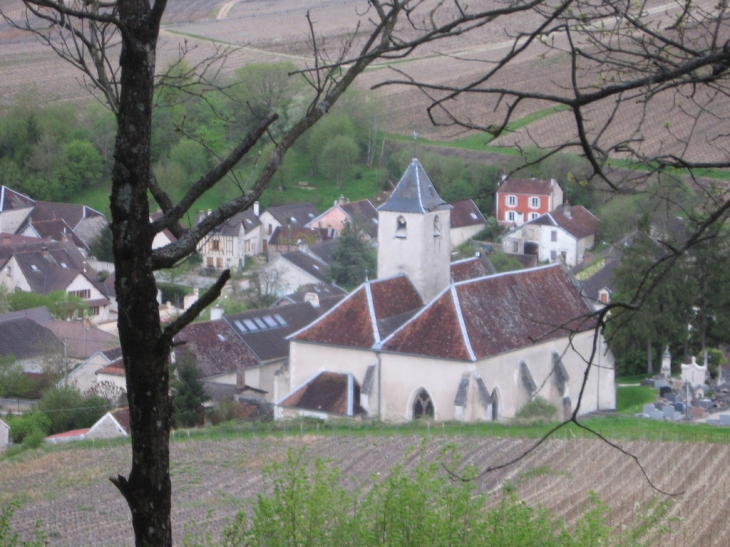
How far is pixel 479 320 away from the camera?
23.6 metres

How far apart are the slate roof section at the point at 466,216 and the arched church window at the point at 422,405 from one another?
94.1 feet

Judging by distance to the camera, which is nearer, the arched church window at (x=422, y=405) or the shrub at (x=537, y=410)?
the arched church window at (x=422, y=405)

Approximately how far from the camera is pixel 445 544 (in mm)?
7402

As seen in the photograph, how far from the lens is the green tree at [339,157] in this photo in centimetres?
6000

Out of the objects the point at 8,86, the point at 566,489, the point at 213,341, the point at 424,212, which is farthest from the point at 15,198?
the point at 566,489

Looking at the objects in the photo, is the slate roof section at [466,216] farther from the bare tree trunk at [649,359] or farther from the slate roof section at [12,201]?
the slate roof section at [12,201]

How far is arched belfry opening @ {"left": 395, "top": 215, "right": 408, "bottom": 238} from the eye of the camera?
26.0 meters

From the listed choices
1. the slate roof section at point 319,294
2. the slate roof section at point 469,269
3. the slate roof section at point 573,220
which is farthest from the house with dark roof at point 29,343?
the slate roof section at point 573,220

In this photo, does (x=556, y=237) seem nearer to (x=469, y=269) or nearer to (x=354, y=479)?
(x=469, y=269)

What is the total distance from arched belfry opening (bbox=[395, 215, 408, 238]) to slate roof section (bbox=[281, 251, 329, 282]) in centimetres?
1829

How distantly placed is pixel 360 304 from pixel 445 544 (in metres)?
17.0

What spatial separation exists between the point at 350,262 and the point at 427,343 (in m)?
21.4

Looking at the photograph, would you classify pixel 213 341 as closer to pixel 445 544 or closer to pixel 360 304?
pixel 360 304

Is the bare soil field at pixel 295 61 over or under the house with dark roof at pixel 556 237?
over
